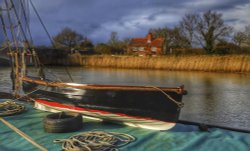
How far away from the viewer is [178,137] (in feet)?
19.2

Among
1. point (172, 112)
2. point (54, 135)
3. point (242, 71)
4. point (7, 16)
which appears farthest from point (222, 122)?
point (242, 71)

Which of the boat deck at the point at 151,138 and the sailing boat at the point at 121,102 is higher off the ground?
the sailing boat at the point at 121,102

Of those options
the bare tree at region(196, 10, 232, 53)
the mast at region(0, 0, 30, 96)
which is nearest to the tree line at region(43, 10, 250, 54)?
the bare tree at region(196, 10, 232, 53)

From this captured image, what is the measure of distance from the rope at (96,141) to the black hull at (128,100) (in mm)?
867

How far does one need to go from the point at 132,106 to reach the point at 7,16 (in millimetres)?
5518

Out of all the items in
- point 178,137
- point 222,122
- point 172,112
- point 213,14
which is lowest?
point 222,122

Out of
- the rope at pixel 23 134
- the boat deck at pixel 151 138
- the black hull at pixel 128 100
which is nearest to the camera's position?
the rope at pixel 23 134

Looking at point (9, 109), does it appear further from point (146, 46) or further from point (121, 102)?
point (146, 46)

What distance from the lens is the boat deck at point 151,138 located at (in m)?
5.27

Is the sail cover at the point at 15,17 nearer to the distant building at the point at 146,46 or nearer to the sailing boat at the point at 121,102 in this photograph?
the sailing boat at the point at 121,102

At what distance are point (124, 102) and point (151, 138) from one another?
1.13m

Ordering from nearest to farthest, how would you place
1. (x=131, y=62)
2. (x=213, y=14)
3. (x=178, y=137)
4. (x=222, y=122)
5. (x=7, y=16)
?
1. (x=178, y=137)
2. (x=7, y=16)
3. (x=222, y=122)
4. (x=131, y=62)
5. (x=213, y=14)

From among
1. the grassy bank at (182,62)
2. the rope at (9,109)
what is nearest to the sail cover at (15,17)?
the rope at (9,109)

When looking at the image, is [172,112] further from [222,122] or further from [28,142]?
[222,122]
